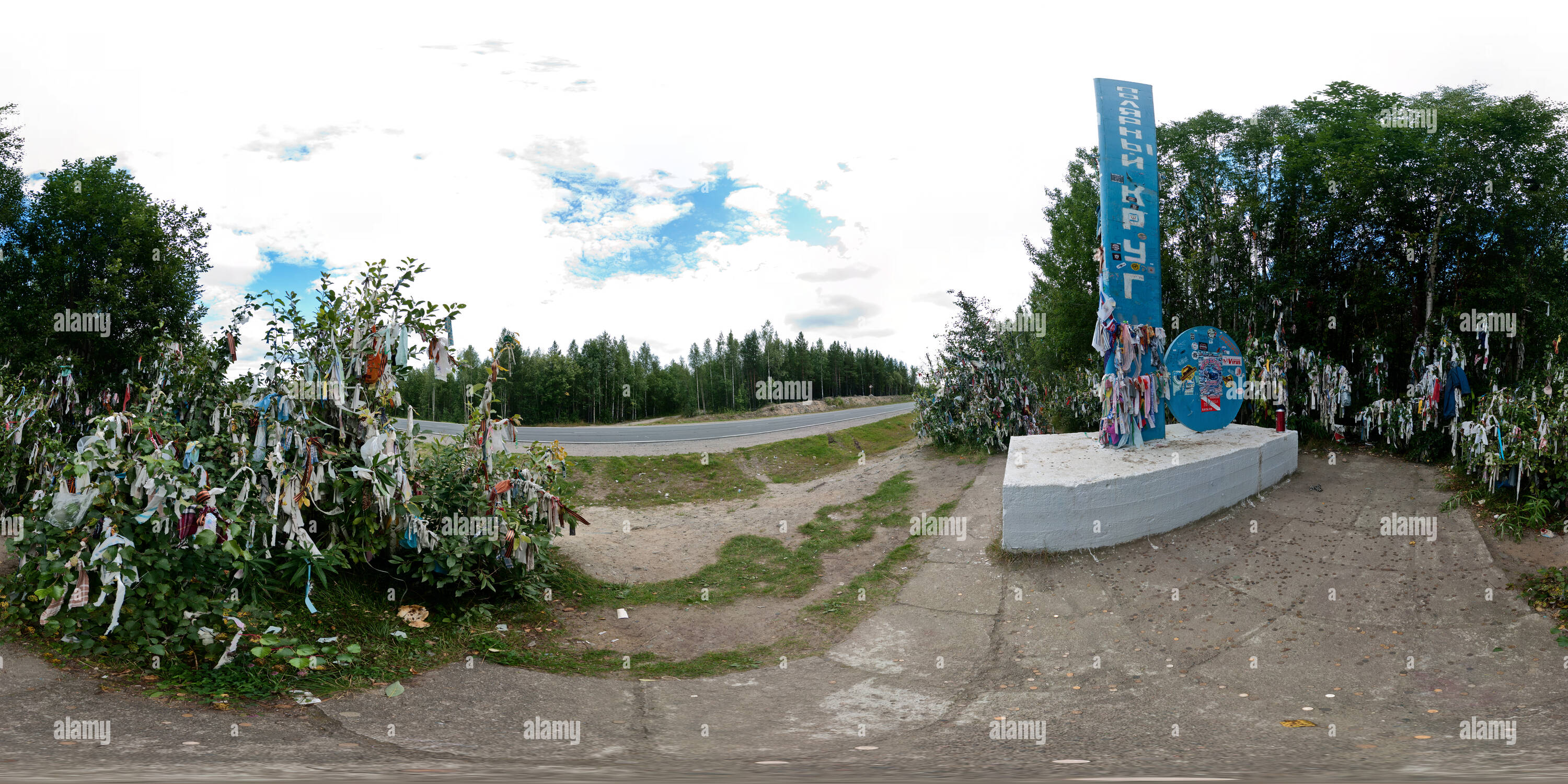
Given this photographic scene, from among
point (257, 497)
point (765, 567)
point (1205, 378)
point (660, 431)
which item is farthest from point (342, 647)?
point (660, 431)

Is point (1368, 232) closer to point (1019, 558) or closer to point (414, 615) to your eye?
point (1019, 558)

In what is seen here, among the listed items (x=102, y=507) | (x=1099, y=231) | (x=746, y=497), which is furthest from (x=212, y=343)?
(x=1099, y=231)

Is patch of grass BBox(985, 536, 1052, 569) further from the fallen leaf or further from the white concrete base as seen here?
the fallen leaf

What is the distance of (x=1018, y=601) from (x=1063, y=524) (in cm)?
151

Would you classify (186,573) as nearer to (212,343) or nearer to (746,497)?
(212,343)

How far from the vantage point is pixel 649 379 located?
194ft

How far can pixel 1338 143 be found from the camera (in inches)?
Answer: 598

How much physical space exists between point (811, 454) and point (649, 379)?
40.9 metres

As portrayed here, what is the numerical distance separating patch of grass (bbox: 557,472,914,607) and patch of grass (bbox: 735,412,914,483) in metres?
4.13

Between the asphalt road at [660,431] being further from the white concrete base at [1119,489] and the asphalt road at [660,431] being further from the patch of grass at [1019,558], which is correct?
the white concrete base at [1119,489]

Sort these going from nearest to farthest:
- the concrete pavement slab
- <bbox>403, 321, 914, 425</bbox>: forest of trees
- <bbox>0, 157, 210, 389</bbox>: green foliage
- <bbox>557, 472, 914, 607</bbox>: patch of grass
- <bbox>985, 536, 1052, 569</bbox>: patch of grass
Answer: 1. the concrete pavement slab
2. <bbox>557, 472, 914, 607</bbox>: patch of grass
3. <bbox>985, 536, 1052, 569</bbox>: patch of grass
4. <bbox>0, 157, 210, 389</bbox>: green foliage
5. <bbox>403, 321, 914, 425</bbox>: forest of trees

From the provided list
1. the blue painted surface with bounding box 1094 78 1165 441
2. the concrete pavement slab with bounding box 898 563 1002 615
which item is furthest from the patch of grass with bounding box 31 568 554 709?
the blue painted surface with bounding box 1094 78 1165 441

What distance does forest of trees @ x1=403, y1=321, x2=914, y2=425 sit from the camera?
52156mm

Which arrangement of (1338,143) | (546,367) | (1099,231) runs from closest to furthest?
(1099,231), (1338,143), (546,367)
